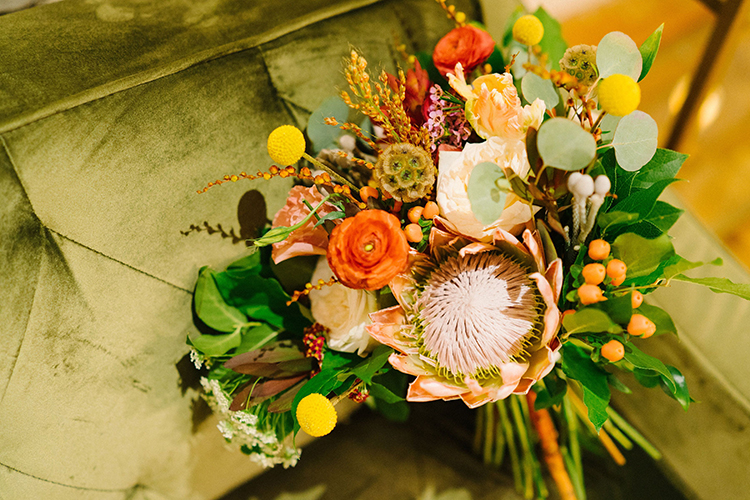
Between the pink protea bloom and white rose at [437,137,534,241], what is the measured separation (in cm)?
15

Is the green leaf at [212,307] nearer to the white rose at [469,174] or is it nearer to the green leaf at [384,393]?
the green leaf at [384,393]

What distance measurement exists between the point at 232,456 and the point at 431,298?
0.53 meters

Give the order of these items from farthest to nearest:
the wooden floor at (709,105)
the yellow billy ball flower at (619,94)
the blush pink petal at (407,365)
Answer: the wooden floor at (709,105)
the blush pink petal at (407,365)
the yellow billy ball flower at (619,94)

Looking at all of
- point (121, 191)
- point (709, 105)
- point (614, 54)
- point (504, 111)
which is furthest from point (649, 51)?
point (709, 105)

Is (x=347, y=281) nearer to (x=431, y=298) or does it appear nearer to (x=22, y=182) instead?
(x=431, y=298)

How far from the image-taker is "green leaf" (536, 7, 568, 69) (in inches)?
27.6

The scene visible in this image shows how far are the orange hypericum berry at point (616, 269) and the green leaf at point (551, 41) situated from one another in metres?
0.40

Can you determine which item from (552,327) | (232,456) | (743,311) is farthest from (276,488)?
(743,311)

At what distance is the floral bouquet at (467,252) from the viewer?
1.48 ft

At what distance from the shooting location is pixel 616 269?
1.42 ft

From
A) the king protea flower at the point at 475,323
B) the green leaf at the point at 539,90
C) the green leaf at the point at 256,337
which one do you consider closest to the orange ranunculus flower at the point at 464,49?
the green leaf at the point at 539,90

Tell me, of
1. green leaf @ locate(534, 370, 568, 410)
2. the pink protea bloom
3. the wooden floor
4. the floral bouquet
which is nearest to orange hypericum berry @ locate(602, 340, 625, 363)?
the floral bouquet

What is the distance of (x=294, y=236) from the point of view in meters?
0.56

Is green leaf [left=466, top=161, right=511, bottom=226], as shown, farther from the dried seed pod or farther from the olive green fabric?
the olive green fabric
